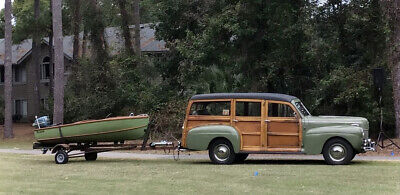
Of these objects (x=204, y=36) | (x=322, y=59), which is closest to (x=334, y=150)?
(x=322, y=59)

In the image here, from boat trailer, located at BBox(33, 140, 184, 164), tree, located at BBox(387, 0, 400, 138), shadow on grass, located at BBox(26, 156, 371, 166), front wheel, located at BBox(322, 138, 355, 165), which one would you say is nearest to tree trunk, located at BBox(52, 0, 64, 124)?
shadow on grass, located at BBox(26, 156, 371, 166)

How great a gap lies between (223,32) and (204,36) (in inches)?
38.6

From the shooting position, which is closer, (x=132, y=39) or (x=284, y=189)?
(x=284, y=189)

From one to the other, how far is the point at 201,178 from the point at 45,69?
147ft

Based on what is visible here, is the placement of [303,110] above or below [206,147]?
above

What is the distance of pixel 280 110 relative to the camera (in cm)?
1766

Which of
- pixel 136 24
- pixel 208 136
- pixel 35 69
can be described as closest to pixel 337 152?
pixel 208 136

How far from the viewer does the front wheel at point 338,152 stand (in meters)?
16.7

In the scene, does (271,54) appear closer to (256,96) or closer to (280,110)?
(256,96)

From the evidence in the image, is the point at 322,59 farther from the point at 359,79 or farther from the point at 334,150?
the point at 334,150

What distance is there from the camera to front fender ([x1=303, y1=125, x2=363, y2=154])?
16.6 meters

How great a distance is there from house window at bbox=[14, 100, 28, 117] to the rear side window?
42944mm

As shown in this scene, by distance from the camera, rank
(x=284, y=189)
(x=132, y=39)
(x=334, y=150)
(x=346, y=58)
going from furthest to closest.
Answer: (x=132, y=39) → (x=346, y=58) → (x=334, y=150) → (x=284, y=189)

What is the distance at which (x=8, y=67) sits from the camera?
38.8 meters
